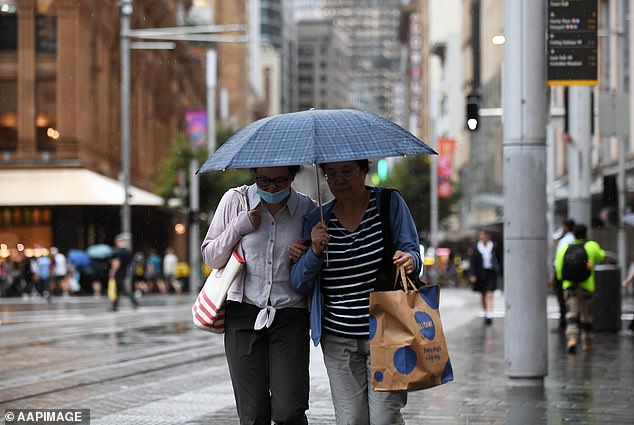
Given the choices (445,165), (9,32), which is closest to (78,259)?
(9,32)

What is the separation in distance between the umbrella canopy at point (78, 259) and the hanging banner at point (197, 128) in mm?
11352

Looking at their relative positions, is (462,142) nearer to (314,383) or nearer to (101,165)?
(101,165)

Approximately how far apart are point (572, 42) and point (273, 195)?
6968mm

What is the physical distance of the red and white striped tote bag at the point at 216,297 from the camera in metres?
6.00

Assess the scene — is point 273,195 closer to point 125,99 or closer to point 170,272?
point 125,99

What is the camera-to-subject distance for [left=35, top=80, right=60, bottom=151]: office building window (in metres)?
44.7

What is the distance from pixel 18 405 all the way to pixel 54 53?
36197 millimetres

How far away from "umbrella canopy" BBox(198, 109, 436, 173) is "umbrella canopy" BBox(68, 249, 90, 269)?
35747 millimetres

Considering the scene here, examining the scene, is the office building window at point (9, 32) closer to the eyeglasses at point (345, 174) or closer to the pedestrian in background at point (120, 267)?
the pedestrian in background at point (120, 267)

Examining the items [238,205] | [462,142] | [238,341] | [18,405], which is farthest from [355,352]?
[462,142]

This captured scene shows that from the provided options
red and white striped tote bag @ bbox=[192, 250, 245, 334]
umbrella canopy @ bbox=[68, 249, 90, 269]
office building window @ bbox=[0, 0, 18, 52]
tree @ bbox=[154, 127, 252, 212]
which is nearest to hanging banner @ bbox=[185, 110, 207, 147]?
tree @ bbox=[154, 127, 252, 212]

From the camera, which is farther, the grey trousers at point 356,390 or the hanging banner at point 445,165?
the hanging banner at point 445,165

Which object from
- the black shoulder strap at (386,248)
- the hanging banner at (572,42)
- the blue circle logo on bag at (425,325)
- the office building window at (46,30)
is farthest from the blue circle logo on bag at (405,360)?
the office building window at (46,30)

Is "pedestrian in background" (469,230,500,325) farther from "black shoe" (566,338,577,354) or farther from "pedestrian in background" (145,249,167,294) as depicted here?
"pedestrian in background" (145,249,167,294)
